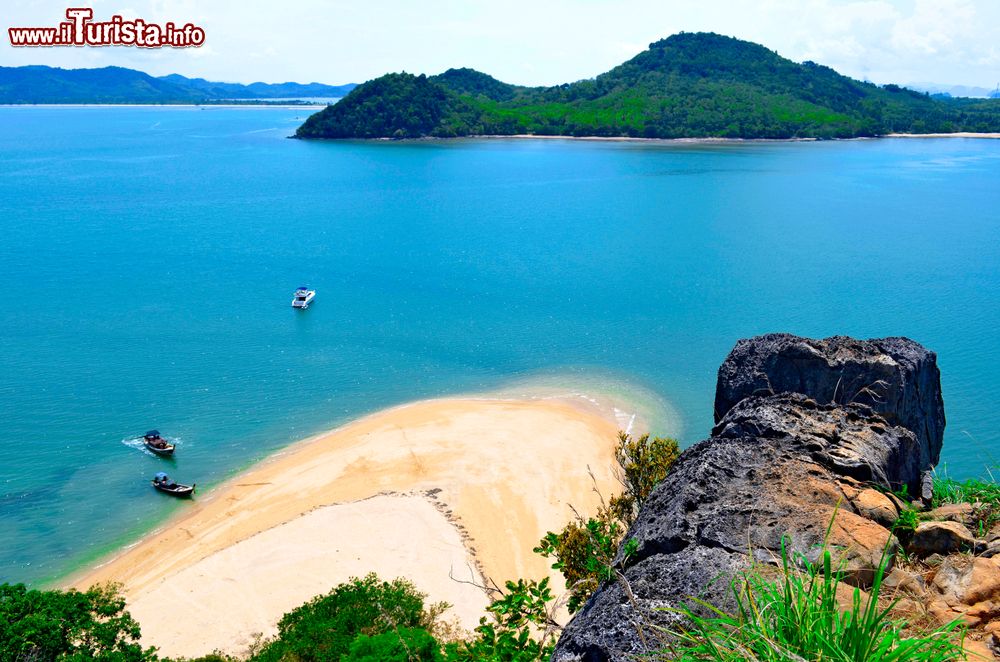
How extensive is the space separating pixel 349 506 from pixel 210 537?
5720 millimetres

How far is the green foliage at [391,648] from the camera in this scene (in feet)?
51.2

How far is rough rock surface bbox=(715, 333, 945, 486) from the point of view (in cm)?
1620

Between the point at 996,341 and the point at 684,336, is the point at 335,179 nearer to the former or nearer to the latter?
the point at 684,336

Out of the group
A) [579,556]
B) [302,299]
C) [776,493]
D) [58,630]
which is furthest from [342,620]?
[302,299]

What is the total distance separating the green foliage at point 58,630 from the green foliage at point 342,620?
358 cm

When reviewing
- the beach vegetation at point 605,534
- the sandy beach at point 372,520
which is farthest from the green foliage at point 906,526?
the sandy beach at point 372,520

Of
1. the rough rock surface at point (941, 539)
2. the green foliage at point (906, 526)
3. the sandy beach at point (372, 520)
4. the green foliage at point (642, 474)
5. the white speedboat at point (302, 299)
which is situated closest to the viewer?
the rough rock surface at point (941, 539)

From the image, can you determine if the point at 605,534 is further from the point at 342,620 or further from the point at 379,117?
the point at 379,117

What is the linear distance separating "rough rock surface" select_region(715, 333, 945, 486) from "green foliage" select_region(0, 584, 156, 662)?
1672cm

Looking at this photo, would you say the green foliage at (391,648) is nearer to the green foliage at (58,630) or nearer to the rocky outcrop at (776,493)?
the green foliage at (58,630)

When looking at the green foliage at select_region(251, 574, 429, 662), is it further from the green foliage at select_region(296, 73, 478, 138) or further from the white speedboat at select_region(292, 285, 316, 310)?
the green foliage at select_region(296, 73, 478, 138)

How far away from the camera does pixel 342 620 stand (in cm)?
1948

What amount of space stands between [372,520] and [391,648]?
41.0ft

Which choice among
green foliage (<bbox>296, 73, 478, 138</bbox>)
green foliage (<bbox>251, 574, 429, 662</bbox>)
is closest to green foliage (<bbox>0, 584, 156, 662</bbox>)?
green foliage (<bbox>251, 574, 429, 662</bbox>)
